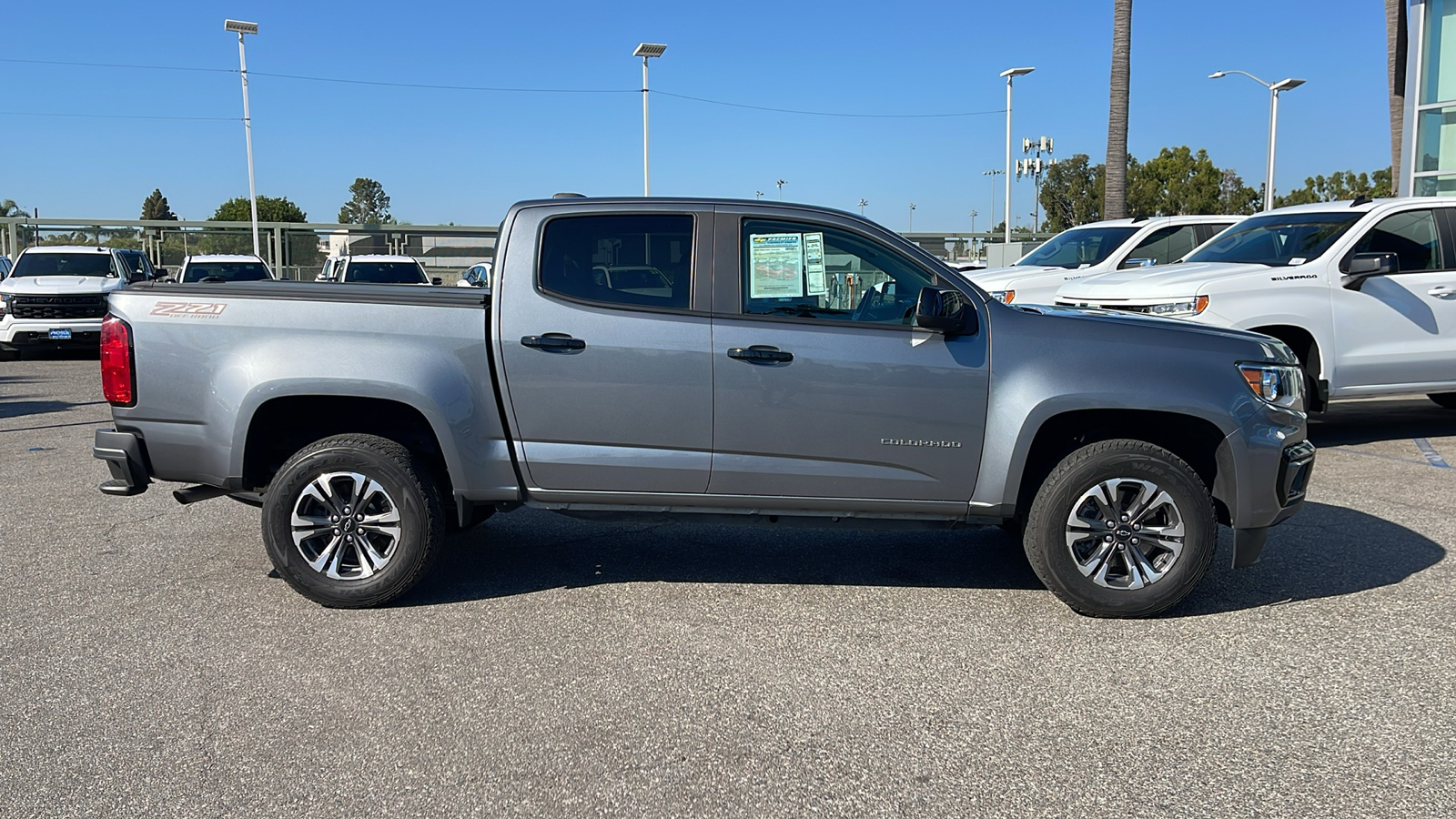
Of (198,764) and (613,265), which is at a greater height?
(613,265)

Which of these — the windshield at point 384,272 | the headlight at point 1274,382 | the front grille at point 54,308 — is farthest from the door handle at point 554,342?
the windshield at point 384,272

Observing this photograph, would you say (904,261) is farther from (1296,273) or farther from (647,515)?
(1296,273)

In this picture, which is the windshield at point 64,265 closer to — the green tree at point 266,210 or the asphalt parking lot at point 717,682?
the asphalt parking lot at point 717,682

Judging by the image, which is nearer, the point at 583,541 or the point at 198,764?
the point at 198,764

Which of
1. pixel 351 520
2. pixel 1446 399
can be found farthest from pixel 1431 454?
pixel 351 520

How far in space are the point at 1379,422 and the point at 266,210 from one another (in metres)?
96.3

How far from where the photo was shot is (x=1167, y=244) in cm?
1355

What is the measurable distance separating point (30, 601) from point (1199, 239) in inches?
493

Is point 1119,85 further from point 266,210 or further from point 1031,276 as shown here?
point 266,210

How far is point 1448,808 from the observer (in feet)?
10.8

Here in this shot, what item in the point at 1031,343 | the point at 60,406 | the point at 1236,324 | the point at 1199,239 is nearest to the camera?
the point at 1031,343

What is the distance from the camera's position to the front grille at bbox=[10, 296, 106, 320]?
54.7 feet

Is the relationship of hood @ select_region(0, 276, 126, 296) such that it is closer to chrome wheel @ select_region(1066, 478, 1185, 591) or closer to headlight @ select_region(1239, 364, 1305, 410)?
chrome wheel @ select_region(1066, 478, 1185, 591)

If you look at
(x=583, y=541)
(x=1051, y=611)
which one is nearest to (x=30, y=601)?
(x=583, y=541)
